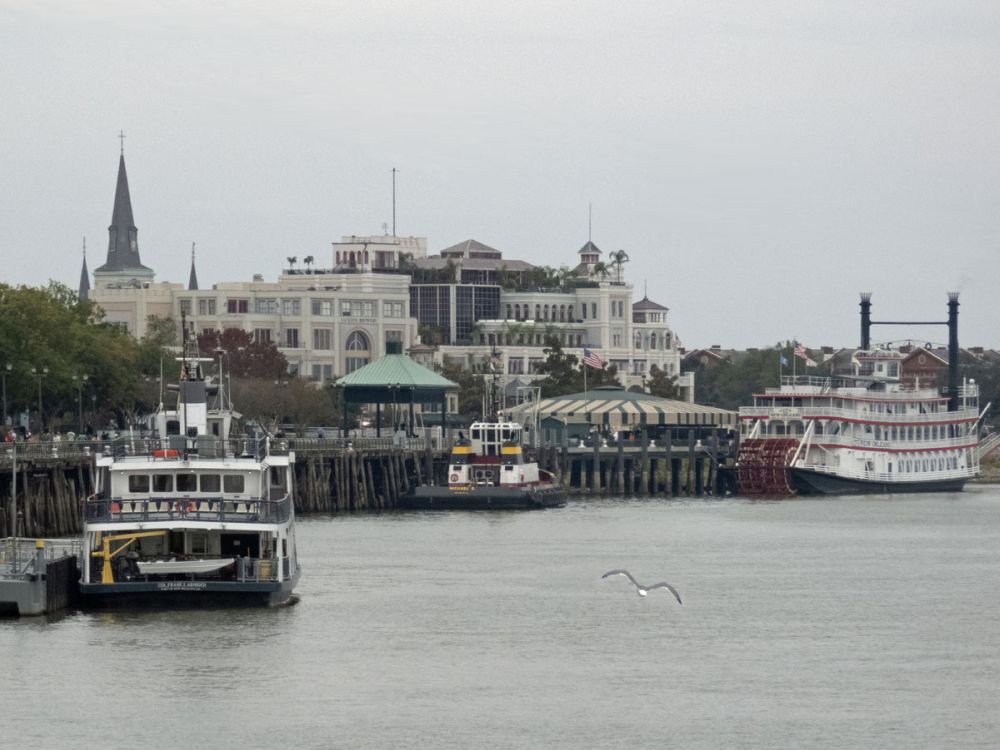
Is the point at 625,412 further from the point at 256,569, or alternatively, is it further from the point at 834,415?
the point at 256,569

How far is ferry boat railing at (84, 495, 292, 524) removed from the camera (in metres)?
74.5

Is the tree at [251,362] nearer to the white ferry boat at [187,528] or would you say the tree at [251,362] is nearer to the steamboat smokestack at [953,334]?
the steamboat smokestack at [953,334]

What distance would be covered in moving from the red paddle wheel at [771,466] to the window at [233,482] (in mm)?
86132

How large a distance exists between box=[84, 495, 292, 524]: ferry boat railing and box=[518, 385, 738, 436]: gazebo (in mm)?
104309

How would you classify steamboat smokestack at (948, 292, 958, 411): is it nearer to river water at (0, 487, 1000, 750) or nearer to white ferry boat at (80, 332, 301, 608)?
river water at (0, 487, 1000, 750)

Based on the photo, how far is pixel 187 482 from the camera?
254 ft

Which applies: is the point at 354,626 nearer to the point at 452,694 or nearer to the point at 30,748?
the point at 452,694

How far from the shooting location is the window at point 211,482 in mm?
77562

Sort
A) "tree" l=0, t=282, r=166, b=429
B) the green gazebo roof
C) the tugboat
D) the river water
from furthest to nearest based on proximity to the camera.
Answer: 1. the green gazebo roof
2. the tugboat
3. "tree" l=0, t=282, r=166, b=429
4. the river water

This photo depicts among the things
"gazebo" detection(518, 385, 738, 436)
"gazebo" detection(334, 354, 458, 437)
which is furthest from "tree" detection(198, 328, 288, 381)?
"gazebo" detection(334, 354, 458, 437)

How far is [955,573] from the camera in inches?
3693

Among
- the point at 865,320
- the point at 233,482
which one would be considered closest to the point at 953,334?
the point at 865,320

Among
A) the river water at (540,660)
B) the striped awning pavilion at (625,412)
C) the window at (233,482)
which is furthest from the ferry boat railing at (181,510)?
the striped awning pavilion at (625,412)

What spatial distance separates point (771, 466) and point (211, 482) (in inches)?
3427
